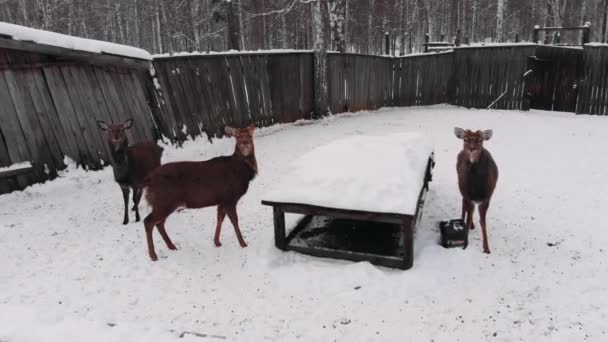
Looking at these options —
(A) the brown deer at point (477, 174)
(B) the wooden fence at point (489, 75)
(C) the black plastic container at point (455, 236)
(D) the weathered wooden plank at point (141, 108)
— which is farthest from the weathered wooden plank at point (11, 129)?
(B) the wooden fence at point (489, 75)

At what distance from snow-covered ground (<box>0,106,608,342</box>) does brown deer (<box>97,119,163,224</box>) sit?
1.98 ft

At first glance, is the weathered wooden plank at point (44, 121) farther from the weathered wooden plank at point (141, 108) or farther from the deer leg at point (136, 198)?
the deer leg at point (136, 198)

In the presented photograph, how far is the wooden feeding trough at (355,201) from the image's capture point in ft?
17.2

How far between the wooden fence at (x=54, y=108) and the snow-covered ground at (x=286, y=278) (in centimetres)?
55

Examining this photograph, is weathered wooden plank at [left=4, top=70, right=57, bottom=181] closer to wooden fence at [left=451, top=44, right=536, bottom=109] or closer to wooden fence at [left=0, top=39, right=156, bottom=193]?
wooden fence at [left=0, top=39, right=156, bottom=193]

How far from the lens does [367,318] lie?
4434 millimetres

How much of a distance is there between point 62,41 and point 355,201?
6483 millimetres

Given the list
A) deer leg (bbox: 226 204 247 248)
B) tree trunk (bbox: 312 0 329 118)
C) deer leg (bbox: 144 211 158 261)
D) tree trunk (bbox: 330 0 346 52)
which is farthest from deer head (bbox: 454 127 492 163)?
tree trunk (bbox: 330 0 346 52)

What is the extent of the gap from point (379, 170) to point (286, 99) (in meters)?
8.64

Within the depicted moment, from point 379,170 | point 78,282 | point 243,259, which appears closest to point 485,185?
point 379,170

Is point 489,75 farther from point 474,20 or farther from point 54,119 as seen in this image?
point 474,20

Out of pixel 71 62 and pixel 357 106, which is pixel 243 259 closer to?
pixel 71 62

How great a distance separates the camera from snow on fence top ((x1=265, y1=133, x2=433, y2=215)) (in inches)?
209

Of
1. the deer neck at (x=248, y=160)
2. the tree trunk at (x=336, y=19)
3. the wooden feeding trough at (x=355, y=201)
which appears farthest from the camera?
the tree trunk at (x=336, y=19)
